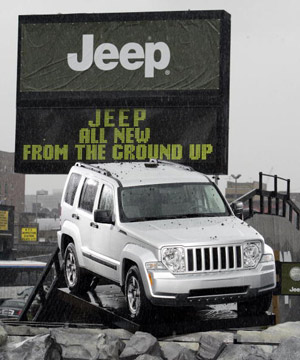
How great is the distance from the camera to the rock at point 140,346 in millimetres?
10195

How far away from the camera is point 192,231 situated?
10.3 m

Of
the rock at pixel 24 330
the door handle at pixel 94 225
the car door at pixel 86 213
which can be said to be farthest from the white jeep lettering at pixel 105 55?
the rock at pixel 24 330

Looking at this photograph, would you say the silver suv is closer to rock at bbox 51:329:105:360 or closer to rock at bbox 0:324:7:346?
rock at bbox 51:329:105:360

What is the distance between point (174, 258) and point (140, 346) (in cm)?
136

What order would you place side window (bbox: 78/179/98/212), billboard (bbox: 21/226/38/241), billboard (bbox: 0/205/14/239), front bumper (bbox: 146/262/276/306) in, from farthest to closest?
billboard (bbox: 21/226/38/241)
billboard (bbox: 0/205/14/239)
side window (bbox: 78/179/98/212)
front bumper (bbox: 146/262/276/306)

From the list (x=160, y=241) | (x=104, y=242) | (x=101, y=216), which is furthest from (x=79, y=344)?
(x=160, y=241)

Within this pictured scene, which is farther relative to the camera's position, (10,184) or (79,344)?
(10,184)

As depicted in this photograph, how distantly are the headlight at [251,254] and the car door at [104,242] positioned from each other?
5.65 ft

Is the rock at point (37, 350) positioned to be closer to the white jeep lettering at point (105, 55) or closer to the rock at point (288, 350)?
the rock at point (288, 350)

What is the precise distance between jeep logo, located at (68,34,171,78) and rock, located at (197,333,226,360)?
313 inches

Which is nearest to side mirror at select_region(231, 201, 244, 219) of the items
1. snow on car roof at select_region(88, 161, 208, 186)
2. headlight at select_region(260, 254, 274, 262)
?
snow on car roof at select_region(88, 161, 208, 186)

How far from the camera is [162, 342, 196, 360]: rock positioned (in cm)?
1057

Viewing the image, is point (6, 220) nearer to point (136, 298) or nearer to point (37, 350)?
point (37, 350)

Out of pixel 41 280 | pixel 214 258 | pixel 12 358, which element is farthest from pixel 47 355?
pixel 41 280
